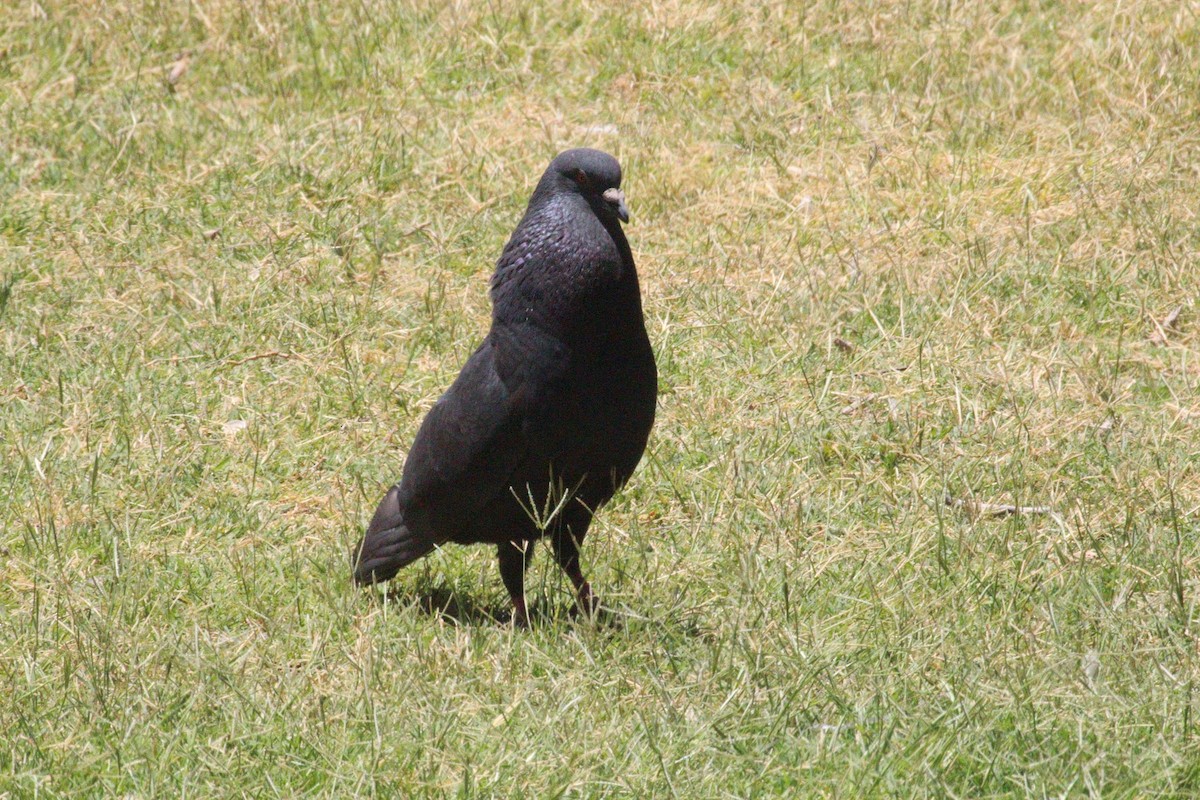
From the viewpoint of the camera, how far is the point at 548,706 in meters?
3.57

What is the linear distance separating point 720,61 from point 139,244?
3.18m

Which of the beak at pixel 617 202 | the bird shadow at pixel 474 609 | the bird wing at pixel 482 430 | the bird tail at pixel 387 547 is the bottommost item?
the bird shadow at pixel 474 609

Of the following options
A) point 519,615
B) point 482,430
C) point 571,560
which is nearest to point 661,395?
point 571,560

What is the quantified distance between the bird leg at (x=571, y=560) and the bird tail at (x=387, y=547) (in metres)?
0.36

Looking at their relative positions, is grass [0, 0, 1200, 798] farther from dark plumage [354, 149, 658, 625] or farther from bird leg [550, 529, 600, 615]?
dark plumage [354, 149, 658, 625]

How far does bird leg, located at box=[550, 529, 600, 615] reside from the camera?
4.22m

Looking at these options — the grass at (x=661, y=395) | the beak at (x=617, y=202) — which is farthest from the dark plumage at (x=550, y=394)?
the grass at (x=661, y=395)

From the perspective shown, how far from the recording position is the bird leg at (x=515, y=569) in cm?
423

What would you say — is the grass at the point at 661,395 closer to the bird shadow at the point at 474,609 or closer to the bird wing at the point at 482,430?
the bird shadow at the point at 474,609

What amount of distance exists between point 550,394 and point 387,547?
78cm

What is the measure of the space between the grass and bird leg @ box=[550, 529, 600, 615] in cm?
8

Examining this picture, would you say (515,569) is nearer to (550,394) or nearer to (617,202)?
(550,394)

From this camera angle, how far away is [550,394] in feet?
12.8

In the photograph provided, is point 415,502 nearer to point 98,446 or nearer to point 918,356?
point 98,446
